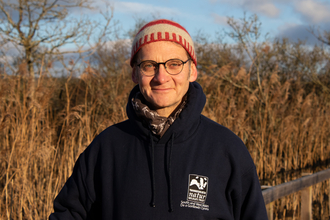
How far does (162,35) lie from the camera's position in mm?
1252

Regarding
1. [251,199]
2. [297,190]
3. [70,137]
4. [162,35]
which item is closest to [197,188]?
[251,199]

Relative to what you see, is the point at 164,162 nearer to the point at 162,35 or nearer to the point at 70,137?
the point at 162,35

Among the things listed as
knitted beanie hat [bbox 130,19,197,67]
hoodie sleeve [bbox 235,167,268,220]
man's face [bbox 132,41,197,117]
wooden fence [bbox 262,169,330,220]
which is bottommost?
wooden fence [bbox 262,169,330,220]

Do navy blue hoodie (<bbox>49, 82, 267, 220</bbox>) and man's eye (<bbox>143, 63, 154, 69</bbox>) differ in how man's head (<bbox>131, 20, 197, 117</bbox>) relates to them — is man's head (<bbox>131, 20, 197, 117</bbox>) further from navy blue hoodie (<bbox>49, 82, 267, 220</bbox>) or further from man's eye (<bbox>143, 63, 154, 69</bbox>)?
navy blue hoodie (<bbox>49, 82, 267, 220</bbox>)

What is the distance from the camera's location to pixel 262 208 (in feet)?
4.00

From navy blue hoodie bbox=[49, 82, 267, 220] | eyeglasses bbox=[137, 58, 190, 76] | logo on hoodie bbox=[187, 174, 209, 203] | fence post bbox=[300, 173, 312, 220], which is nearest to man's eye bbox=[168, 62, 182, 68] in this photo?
eyeglasses bbox=[137, 58, 190, 76]

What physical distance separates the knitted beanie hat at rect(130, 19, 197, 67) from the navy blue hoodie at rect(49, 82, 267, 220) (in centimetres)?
28

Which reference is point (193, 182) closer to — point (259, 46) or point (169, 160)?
point (169, 160)

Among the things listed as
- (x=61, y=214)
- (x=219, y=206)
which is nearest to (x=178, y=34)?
(x=219, y=206)

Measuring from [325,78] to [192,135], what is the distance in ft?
34.4

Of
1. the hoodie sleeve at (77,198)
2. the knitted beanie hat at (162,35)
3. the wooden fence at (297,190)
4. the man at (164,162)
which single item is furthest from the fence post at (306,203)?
the hoodie sleeve at (77,198)

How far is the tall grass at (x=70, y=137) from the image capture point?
310 cm

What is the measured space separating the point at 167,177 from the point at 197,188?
0.12 m

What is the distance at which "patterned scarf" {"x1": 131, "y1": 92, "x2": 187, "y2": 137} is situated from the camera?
126 cm
